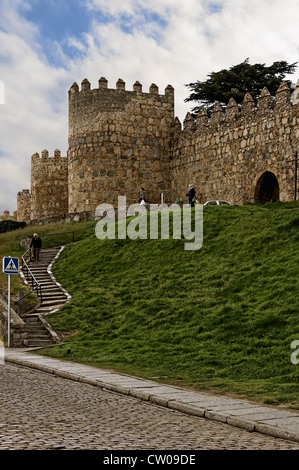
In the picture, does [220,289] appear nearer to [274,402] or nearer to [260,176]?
[274,402]

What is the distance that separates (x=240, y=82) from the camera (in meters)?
50.2

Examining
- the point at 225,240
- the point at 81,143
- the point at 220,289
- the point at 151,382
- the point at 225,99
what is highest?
the point at 225,99

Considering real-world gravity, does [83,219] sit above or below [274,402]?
above

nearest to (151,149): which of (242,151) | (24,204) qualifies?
(242,151)

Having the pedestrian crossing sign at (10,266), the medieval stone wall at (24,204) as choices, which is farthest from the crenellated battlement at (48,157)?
the pedestrian crossing sign at (10,266)

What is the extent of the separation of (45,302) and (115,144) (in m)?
18.5

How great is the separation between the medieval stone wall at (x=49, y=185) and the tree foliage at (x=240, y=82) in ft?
40.5

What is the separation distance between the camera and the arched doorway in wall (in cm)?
3484

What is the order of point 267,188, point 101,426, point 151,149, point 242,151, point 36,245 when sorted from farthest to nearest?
point 151,149
point 242,151
point 267,188
point 36,245
point 101,426

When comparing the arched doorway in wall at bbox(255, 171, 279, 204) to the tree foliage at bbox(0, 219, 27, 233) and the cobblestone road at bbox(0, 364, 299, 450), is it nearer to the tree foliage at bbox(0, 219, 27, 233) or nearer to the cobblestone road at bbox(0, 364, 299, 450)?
the tree foliage at bbox(0, 219, 27, 233)

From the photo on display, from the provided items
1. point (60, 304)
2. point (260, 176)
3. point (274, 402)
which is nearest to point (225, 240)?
point (60, 304)

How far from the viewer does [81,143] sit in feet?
135

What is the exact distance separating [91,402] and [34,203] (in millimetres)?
43862

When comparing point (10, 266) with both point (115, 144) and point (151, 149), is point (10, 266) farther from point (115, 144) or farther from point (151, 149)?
point (151, 149)
